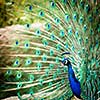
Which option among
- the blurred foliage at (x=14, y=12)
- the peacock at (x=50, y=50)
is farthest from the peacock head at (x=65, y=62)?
the blurred foliage at (x=14, y=12)

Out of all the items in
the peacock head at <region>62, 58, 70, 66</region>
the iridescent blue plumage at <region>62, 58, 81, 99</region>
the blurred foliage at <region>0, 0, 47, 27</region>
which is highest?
the blurred foliage at <region>0, 0, 47, 27</region>

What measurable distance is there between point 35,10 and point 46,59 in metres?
0.32

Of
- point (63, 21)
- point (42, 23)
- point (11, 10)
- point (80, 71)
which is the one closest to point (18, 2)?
point (11, 10)

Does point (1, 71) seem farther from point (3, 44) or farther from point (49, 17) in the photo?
point (49, 17)

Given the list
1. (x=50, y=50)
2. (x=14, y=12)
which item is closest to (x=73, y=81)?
(x=50, y=50)

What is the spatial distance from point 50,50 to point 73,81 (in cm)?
30

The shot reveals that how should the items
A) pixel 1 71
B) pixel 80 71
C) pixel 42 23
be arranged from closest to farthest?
1. pixel 1 71
2. pixel 42 23
3. pixel 80 71

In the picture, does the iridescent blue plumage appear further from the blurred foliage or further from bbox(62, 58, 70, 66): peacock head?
the blurred foliage

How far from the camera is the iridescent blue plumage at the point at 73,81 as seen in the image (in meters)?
2.41

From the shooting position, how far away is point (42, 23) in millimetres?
2258

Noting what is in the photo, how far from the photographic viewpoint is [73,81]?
246 cm

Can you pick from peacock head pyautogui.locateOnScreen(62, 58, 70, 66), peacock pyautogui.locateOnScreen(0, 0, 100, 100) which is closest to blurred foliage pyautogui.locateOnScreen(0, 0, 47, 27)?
peacock pyautogui.locateOnScreen(0, 0, 100, 100)

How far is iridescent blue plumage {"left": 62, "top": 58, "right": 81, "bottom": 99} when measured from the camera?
7.91 feet

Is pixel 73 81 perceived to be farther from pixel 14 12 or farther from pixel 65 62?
pixel 14 12
